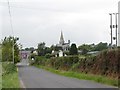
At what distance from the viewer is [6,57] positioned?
8619cm

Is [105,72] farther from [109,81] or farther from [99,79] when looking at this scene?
[109,81]

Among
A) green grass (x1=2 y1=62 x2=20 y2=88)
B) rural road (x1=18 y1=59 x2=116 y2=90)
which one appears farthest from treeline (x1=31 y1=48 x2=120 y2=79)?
green grass (x1=2 y1=62 x2=20 y2=88)

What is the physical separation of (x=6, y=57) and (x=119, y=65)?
5818cm

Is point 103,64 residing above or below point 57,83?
above

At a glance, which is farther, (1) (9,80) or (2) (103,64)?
(2) (103,64)

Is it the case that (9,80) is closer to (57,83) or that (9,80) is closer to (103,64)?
(57,83)

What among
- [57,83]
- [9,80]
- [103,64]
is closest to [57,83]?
[57,83]

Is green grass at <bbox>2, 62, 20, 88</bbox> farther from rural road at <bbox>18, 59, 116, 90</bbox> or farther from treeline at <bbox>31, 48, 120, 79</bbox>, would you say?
treeline at <bbox>31, 48, 120, 79</bbox>

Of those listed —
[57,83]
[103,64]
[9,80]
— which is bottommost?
[57,83]

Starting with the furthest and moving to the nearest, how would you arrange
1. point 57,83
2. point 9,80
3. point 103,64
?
point 103,64, point 9,80, point 57,83

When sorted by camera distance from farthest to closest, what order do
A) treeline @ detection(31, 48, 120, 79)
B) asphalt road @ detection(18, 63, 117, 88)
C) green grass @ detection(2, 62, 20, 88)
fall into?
treeline @ detection(31, 48, 120, 79) < asphalt road @ detection(18, 63, 117, 88) < green grass @ detection(2, 62, 20, 88)

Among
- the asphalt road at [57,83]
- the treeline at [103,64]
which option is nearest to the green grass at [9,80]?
the asphalt road at [57,83]

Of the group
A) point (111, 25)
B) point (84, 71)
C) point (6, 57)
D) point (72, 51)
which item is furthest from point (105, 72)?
point (72, 51)

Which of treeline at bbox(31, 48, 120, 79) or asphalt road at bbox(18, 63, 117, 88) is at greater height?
treeline at bbox(31, 48, 120, 79)
